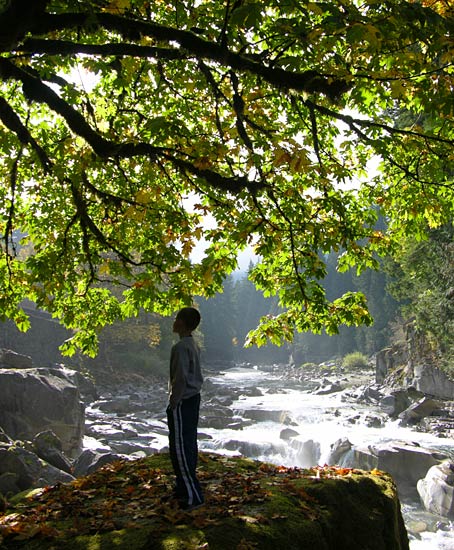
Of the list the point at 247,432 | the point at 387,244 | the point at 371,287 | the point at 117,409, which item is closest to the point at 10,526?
the point at 387,244

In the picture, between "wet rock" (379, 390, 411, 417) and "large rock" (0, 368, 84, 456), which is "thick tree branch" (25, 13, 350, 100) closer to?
"large rock" (0, 368, 84, 456)

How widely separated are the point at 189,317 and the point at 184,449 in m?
1.31

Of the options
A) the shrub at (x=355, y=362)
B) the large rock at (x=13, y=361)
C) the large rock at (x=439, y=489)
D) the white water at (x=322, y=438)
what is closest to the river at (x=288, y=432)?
the white water at (x=322, y=438)

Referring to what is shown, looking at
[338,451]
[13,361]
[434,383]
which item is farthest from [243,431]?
[434,383]

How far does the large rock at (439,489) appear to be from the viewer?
44.1 feet

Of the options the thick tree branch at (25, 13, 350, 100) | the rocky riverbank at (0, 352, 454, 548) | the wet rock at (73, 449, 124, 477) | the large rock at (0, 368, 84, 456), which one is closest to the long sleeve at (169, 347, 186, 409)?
the thick tree branch at (25, 13, 350, 100)

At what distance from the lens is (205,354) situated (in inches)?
3056

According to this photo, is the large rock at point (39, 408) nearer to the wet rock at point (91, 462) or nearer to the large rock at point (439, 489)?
the wet rock at point (91, 462)

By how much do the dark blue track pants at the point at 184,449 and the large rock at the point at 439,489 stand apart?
12.0 m

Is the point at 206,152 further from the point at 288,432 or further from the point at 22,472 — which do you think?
the point at 288,432

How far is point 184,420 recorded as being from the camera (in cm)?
455

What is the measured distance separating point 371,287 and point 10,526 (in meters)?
73.0

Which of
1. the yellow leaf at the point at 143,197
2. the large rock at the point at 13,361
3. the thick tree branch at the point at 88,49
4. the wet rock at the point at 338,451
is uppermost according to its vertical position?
the thick tree branch at the point at 88,49

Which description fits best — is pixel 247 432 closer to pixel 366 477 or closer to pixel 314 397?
pixel 314 397
